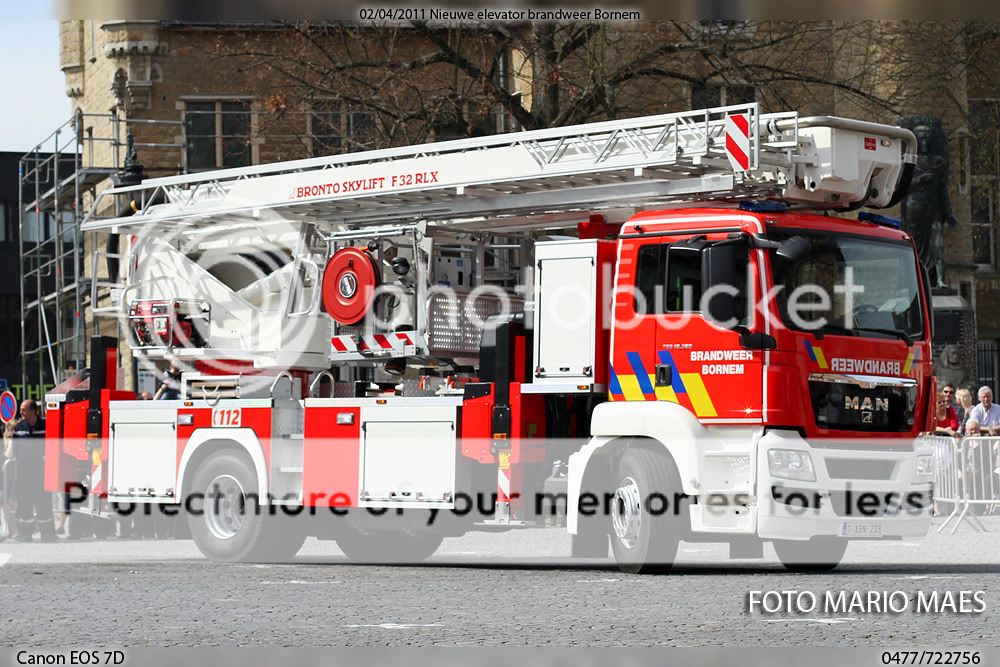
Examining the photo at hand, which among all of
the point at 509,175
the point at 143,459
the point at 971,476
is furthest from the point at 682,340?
the point at 971,476

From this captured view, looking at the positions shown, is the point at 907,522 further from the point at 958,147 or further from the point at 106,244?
the point at 958,147

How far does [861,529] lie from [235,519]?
6.25 meters

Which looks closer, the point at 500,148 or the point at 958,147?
the point at 500,148

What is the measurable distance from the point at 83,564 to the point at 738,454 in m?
6.83

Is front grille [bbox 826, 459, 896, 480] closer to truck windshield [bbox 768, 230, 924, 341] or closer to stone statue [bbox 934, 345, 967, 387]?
truck windshield [bbox 768, 230, 924, 341]

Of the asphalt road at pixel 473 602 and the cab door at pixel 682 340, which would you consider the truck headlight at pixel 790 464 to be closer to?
the cab door at pixel 682 340

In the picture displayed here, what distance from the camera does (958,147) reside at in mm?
41500

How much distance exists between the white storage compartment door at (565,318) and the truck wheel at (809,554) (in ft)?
7.50

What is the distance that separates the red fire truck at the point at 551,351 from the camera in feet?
49.2

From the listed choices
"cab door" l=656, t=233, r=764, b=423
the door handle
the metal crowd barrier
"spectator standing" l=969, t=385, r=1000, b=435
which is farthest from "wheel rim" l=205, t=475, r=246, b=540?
"spectator standing" l=969, t=385, r=1000, b=435

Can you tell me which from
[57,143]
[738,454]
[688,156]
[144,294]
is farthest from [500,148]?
[57,143]

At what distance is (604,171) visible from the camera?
16109mm

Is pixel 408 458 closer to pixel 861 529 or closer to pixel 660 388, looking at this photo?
pixel 660 388

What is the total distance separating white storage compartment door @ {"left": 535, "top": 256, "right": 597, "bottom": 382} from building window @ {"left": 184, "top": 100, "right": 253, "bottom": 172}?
92.7 ft
